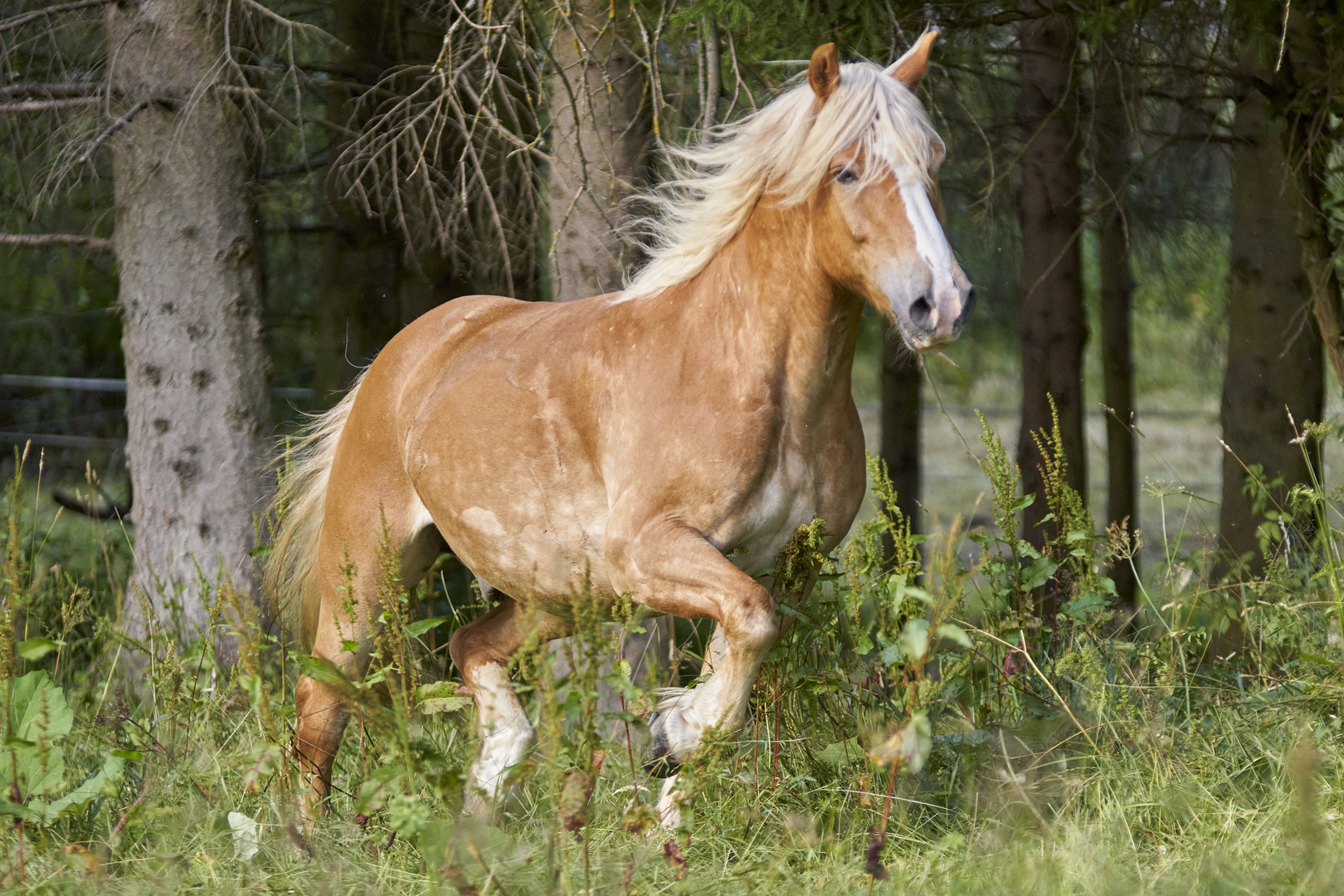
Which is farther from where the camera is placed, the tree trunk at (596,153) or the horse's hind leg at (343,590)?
the tree trunk at (596,153)

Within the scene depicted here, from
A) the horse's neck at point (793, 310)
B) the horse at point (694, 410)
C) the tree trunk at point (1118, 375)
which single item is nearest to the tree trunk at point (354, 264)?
the horse at point (694, 410)

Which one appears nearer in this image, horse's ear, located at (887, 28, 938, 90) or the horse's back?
horse's ear, located at (887, 28, 938, 90)

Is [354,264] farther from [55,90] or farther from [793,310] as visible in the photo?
[793,310]

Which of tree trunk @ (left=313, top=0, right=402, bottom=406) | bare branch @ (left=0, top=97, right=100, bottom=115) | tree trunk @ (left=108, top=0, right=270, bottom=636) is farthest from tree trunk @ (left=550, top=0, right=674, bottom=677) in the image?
tree trunk @ (left=313, top=0, right=402, bottom=406)

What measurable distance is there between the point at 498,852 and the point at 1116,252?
8.15 meters

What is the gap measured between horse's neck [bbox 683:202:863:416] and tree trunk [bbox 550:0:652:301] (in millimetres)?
1354

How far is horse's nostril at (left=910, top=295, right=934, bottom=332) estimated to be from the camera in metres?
2.69

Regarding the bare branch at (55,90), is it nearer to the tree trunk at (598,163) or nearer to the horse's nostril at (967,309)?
the tree trunk at (598,163)

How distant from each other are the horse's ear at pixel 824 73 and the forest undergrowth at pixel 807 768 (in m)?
1.09

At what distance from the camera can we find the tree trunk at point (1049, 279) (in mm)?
7797

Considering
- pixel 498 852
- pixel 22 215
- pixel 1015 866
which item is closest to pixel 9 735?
pixel 498 852

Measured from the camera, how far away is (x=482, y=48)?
4.16 meters

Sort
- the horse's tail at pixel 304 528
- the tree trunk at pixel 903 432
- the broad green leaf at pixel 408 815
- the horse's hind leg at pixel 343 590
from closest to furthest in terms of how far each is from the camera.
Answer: the broad green leaf at pixel 408 815, the horse's hind leg at pixel 343 590, the horse's tail at pixel 304 528, the tree trunk at pixel 903 432

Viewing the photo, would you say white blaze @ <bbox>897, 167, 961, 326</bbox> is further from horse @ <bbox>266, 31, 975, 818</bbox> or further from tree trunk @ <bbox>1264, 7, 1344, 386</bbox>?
tree trunk @ <bbox>1264, 7, 1344, 386</bbox>
